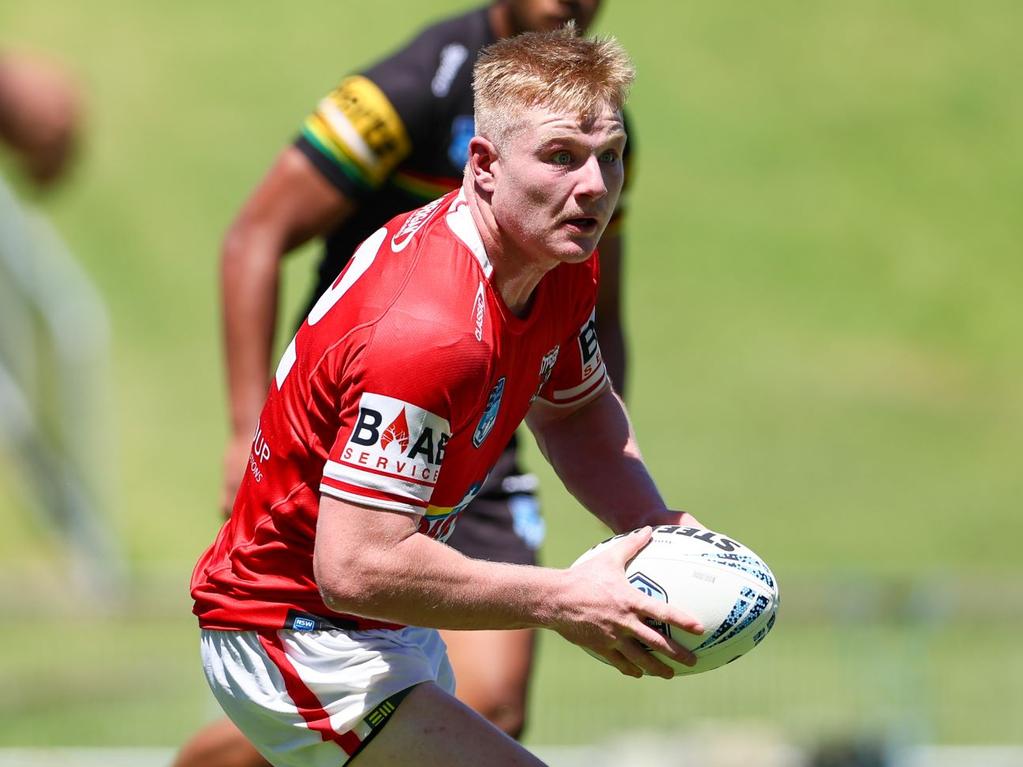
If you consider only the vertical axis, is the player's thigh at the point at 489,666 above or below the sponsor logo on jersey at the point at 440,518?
below

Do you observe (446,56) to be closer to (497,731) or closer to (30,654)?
(497,731)

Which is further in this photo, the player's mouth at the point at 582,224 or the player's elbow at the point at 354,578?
the player's mouth at the point at 582,224

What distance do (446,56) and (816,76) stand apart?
17254mm

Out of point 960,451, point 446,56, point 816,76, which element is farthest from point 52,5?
point 446,56

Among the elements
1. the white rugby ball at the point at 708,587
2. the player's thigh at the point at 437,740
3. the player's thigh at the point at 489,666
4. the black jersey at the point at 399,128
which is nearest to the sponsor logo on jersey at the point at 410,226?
the white rugby ball at the point at 708,587

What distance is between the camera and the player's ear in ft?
11.6

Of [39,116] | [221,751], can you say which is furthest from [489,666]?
[39,116]

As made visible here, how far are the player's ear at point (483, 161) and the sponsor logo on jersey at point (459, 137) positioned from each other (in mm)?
1520

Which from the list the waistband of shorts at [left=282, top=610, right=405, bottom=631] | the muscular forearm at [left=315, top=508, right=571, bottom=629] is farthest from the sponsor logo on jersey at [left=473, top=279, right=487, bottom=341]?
the waistband of shorts at [left=282, top=610, right=405, bottom=631]

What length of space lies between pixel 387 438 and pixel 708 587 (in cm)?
81

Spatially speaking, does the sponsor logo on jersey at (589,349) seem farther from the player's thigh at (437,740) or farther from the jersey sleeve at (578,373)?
the player's thigh at (437,740)

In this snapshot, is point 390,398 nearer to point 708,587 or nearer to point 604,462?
point 708,587

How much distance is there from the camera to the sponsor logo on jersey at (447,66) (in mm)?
5039

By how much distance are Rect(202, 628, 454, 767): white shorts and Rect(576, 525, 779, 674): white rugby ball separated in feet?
1.68
